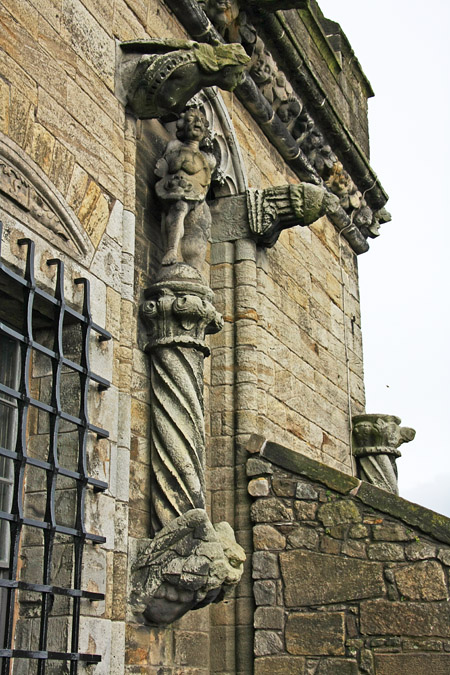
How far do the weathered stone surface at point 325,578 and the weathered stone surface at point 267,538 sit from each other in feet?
0.23

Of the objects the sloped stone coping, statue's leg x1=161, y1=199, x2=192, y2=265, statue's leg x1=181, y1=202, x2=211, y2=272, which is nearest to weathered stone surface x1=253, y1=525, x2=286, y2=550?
the sloped stone coping

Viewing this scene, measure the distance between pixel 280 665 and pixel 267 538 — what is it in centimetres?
70

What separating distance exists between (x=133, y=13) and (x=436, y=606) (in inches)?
140

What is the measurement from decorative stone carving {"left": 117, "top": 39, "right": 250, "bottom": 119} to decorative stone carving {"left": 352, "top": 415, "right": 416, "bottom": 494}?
3.96 meters

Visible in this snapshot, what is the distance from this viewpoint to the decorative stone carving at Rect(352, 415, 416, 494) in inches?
339

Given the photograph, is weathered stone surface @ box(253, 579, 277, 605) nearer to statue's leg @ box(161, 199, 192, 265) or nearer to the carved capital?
the carved capital

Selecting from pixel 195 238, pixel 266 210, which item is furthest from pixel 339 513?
pixel 266 210

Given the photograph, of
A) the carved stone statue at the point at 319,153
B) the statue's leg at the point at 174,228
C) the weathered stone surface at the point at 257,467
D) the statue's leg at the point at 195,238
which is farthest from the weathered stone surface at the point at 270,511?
the carved stone statue at the point at 319,153

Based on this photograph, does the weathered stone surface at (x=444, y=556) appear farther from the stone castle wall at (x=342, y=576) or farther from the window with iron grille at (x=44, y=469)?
the window with iron grille at (x=44, y=469)

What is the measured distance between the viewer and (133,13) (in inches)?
220

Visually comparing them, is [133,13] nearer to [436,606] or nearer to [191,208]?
[191,208]

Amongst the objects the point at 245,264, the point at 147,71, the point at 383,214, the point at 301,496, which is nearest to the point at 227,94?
the point at 245,264

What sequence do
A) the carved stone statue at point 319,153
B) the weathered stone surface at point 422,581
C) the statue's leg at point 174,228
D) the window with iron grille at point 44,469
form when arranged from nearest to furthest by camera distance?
the window with iron grille at point 44,469
the weathered stone surface at point 422,581
the statue's leg at point 174,228
the carved stone statue at point 319,153

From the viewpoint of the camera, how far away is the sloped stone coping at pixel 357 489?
562cm
